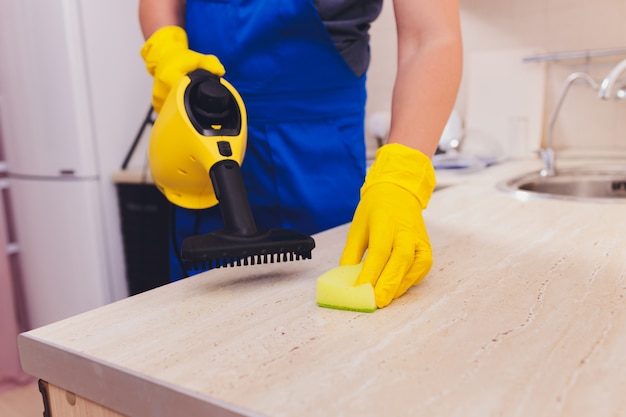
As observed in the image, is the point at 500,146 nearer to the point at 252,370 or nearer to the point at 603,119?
the point at 603,119

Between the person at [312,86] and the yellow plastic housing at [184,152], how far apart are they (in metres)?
0.10

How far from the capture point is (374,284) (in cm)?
61

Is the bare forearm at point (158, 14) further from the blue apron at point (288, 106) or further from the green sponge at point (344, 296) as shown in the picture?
the green sponge at point (344, 296)

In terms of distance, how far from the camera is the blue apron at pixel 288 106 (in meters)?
0.95

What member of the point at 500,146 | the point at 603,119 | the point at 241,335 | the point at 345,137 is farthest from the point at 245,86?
the point at 603,119

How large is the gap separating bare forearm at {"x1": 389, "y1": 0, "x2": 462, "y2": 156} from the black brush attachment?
24 cm

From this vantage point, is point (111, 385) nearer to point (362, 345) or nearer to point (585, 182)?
point (362, 345)

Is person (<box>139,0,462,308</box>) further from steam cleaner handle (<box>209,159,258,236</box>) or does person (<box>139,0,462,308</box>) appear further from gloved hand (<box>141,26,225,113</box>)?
steam cleaner handle (<box>209,159,258,236</box>)

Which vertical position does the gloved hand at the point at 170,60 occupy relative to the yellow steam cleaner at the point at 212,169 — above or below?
above

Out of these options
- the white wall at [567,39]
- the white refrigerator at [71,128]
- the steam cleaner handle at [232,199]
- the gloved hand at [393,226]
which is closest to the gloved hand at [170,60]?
the steam cleaner handle at [232,199]

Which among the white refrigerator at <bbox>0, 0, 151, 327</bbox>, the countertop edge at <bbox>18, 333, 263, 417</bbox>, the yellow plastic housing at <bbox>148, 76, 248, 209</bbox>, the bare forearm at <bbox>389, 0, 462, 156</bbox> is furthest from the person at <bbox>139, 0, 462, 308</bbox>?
the white refrigerator at <bbox>0, 0, 151, 327</bbox>

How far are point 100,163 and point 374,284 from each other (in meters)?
1.81

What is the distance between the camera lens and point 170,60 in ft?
2.88

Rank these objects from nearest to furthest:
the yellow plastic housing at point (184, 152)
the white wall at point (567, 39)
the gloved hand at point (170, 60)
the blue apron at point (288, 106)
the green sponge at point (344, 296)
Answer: the green sponge at point (344, 296) < the yellow plastic housing at point (184, 152) < the gloved hand at point (170, 60) < the blue apron at point (288, 106) < the white wall at point (567, 39)
